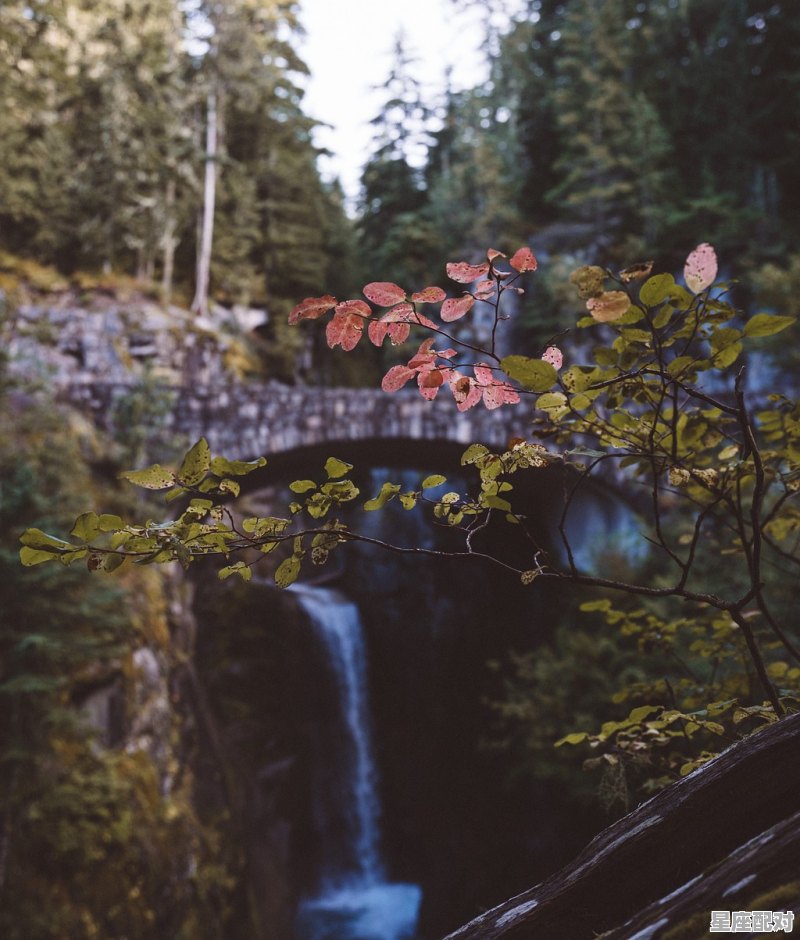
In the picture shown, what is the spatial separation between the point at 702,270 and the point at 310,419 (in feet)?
33.5

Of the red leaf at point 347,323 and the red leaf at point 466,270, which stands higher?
the red leaf at point 466,270

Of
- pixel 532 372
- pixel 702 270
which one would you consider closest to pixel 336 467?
pixel 532 372

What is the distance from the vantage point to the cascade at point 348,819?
10.7m

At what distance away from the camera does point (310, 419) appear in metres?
11.0

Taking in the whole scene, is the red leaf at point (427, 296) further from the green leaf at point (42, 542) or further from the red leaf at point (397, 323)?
the green leaf at point (42, 542)

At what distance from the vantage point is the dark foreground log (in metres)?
1.00

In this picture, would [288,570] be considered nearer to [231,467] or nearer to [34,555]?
[231,467]

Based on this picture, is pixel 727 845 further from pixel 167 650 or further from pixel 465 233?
pixel 465 233

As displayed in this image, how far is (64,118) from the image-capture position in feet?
58.7

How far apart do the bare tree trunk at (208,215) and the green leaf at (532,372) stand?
1793 centimetres

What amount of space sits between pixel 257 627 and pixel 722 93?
1940 cm

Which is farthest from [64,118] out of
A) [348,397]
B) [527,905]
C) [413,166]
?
[527,905]

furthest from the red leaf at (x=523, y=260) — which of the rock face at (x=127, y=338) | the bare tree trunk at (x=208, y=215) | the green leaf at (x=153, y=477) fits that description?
the bare tree trunk at (x=208, y=215)

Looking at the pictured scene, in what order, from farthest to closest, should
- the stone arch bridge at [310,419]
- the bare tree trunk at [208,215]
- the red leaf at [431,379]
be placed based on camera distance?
the bare tree trunk at [208,215] < the stone arch bridge at [310,419] < the red leaf at [431,379]
